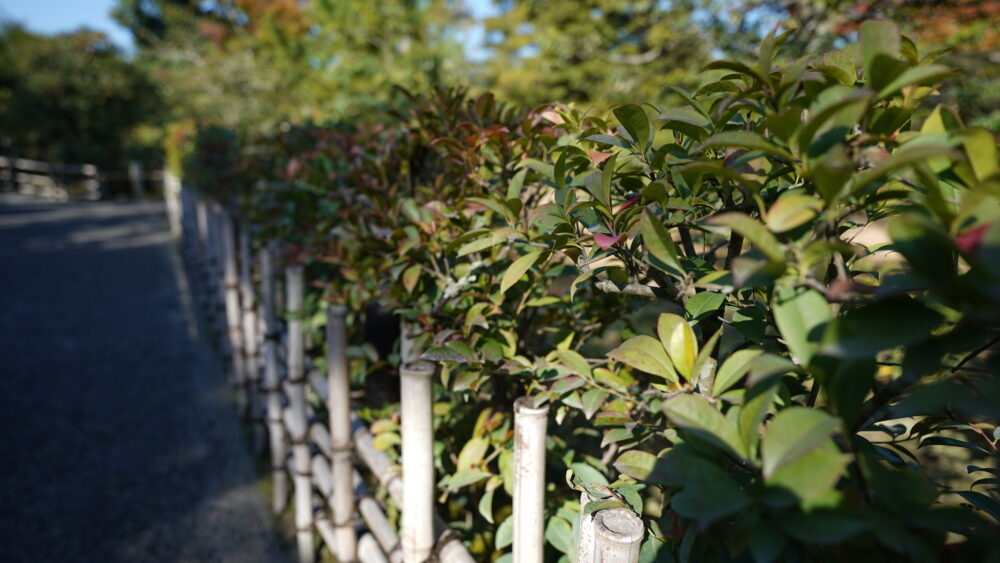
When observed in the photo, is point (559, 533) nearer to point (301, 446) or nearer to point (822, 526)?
point (822, 526)

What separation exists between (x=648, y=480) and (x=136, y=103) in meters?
20.1

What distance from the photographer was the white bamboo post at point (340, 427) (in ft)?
5.29

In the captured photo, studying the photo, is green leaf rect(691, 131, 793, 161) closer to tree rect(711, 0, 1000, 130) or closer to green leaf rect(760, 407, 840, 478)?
green leaf rect(760, 407, 840, 478)

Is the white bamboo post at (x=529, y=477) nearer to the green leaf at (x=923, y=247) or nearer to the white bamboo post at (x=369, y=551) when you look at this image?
the green leaf at (x=923, y=247)

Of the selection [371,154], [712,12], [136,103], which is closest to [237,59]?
[136,103]

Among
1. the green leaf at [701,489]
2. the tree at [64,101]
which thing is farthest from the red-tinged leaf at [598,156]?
the tree at [64,101]

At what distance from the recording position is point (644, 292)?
2.71 ft

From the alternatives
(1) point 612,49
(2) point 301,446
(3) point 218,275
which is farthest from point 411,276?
(1) point 612,49

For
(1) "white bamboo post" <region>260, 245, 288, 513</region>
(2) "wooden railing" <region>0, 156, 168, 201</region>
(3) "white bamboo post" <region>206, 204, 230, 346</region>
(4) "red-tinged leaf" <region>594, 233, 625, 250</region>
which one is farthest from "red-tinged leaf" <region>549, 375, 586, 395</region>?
(2) "wooden railing" <region>0, 156, 168, 201</region>

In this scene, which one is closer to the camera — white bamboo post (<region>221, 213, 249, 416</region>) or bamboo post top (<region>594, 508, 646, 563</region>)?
bamboo post top (<region>594, 508, 646, 563</region>)

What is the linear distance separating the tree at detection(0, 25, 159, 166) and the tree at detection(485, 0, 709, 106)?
12.3 metres

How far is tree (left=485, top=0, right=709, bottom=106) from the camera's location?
6348 millimetres

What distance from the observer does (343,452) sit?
173cm

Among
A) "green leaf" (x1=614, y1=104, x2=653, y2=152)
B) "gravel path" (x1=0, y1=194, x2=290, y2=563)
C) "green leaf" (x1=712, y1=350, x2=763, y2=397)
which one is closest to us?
"green leaf" (x1=712, y1=350, x2=763, y2=397)
